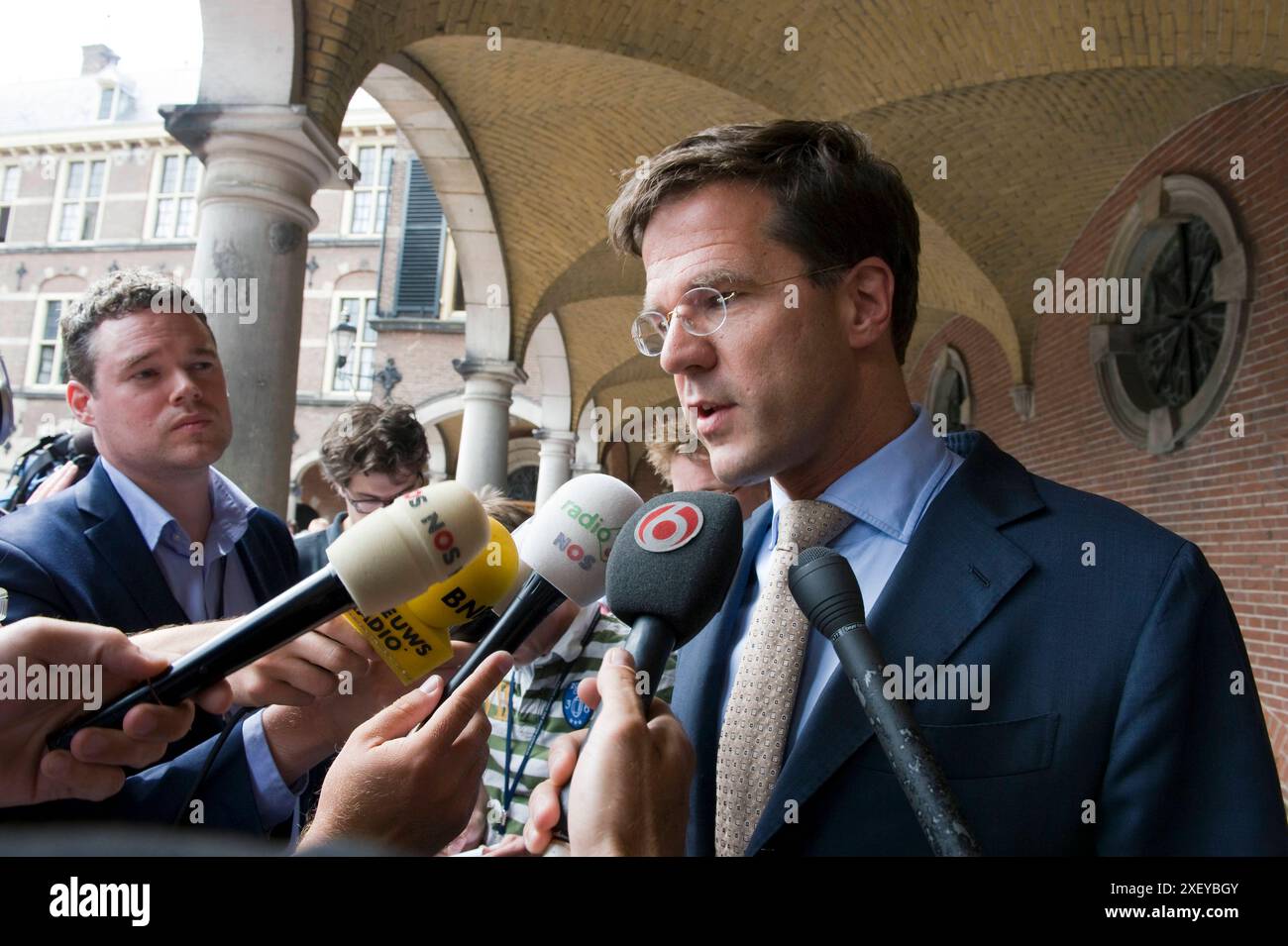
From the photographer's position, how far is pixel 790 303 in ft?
4.26

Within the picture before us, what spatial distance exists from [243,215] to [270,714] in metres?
3.34

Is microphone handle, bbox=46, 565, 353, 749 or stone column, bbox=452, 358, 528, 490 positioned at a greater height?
stone column, bbox=452, 358, 528, 490

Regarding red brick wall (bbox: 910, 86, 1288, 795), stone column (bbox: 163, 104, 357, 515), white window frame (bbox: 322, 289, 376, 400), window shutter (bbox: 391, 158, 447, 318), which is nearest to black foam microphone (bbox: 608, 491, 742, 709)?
stone column (bbox: 163, 104, 357, 515)

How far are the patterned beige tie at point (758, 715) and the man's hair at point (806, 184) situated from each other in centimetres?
49

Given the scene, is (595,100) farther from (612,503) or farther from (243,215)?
(612,503)

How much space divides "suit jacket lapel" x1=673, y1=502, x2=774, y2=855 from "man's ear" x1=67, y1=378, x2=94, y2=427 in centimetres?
149

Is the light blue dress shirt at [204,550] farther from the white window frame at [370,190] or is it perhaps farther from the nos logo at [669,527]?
the white window frame at [370,190]

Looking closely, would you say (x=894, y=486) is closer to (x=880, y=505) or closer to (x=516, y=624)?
(x=880, y=505)

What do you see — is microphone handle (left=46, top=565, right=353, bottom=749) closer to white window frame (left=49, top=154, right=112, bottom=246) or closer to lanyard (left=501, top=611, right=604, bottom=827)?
lanyard (left=501, top=611, right=604, bottom=827)

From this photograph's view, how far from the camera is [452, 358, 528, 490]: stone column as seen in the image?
30.3 ft

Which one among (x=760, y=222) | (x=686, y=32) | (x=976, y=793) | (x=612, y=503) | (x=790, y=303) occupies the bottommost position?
(x=976, y=793)

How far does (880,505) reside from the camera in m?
1.28

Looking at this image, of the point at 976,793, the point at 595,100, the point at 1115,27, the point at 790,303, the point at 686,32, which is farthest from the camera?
the point at 595,100

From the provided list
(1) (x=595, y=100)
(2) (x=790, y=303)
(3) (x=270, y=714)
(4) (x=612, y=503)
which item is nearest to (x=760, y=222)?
(2) (x=790, y=303)
